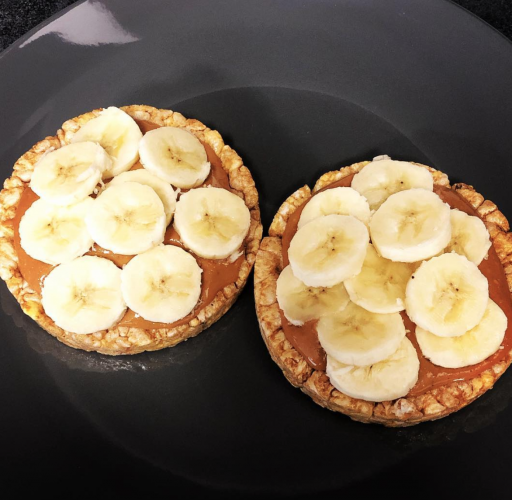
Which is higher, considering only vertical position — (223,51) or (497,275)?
(223,51)

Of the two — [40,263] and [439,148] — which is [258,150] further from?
[40,263]

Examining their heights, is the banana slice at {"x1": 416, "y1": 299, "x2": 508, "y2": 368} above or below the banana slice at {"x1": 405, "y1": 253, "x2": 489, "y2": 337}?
below

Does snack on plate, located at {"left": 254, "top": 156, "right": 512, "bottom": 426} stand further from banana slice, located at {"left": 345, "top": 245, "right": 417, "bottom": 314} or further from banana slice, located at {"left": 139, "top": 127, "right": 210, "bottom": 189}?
banana slice, located at {"left": 139, "top": 127, "right": 210, "bottom": 189}

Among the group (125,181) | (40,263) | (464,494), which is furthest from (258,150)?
(464,494)

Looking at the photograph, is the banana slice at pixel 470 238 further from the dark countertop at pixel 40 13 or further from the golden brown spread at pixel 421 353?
the dark countertop at pixel 40 13

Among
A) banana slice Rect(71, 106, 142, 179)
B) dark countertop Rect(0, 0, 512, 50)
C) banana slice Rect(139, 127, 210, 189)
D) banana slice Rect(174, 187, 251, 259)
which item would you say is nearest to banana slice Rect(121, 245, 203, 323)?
banana slice Rect(174, 187, 251, 259)

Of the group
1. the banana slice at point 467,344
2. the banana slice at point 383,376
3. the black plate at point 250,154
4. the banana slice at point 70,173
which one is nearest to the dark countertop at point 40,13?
the black plate at point 250,154
